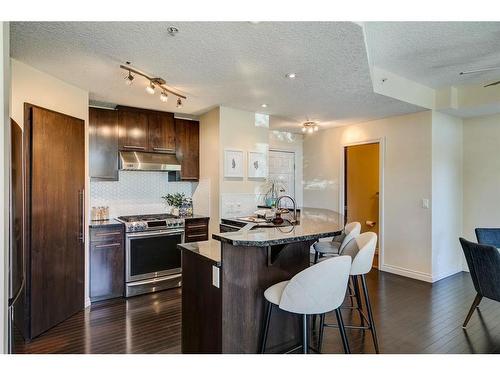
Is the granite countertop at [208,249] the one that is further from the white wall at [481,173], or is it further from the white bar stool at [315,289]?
the white wall at [481,173]

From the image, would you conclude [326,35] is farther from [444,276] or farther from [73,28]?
[444,276]

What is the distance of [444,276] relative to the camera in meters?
4.57

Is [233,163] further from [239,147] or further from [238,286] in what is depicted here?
[238,286]

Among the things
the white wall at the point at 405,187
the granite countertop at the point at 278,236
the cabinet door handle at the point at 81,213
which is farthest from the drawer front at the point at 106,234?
the white wall at the point at 405,187

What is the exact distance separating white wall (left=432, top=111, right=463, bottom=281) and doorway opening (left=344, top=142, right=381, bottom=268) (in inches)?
53.1

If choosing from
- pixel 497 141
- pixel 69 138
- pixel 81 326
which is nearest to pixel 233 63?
pixel 69 138

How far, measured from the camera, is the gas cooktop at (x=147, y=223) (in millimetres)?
3803

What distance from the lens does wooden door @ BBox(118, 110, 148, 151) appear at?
162 inches

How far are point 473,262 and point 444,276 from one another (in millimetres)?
1900

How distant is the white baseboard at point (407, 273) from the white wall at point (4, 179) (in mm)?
4768

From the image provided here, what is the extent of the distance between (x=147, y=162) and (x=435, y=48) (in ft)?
11.9

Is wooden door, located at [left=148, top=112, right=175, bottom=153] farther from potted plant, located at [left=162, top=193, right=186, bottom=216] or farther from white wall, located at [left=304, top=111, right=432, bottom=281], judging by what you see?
white wall, located at [left=304, top=111, right=432, bottom=281]
